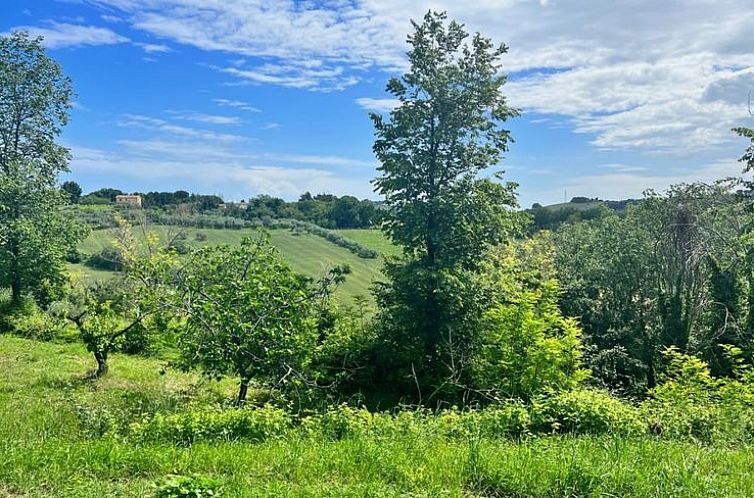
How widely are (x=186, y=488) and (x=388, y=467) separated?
1564mm

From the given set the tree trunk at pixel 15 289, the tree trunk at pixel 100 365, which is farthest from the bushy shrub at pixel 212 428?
the tree trunk at pixel 15 289

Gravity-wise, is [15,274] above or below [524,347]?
above

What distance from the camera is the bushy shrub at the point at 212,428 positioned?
5590mm

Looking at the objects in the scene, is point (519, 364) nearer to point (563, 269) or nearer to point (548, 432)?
point (548, 432)

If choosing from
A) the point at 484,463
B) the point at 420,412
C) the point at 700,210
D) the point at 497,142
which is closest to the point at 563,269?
the point at 700,210

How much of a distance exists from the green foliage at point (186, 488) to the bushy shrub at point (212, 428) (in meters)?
1.79

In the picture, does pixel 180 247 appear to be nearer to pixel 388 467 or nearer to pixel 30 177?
pixel 30 177

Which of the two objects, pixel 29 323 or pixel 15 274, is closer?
pixel 29 323

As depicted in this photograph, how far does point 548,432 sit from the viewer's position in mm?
6336

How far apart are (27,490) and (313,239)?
1931 inches

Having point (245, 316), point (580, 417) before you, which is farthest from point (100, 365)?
point (580, 417)

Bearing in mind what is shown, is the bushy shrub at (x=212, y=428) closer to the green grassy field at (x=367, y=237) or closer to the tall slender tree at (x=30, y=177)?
the tall slender tree at (x=30, y=177)

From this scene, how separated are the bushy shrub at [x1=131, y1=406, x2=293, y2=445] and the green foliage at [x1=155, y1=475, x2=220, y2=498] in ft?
5.86

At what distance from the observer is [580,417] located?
6.38 m
